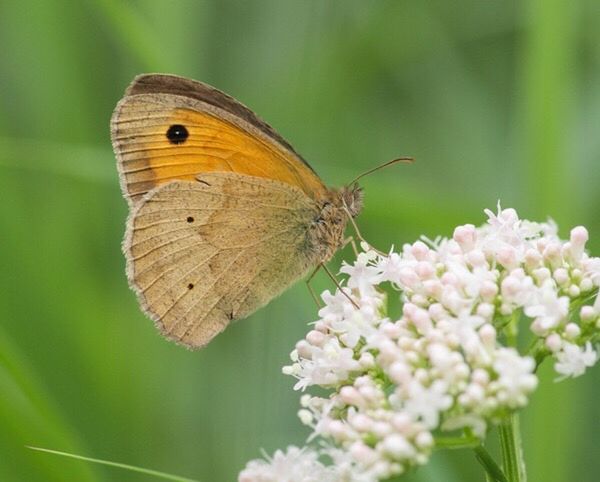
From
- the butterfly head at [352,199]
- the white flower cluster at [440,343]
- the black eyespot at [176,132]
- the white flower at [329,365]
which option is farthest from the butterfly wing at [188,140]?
the white flower at [329,365]

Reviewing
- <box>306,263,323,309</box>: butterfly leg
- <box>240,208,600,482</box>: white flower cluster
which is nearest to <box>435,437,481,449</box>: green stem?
<box>240,208,600,482</box>: white flower cluster

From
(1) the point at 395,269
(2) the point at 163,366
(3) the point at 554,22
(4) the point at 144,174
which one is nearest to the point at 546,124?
(3) the point at 554,22

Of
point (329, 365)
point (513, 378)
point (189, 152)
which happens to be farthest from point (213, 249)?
point (513, 378)

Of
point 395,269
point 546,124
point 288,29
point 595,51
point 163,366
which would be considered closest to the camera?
point 395,269

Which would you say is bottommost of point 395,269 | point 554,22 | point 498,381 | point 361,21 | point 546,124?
point 498,381

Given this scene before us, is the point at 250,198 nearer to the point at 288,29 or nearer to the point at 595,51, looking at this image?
the point at 288,29

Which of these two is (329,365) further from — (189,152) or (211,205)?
(189,152)

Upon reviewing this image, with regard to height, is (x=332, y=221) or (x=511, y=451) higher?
(x=332, y=221)
